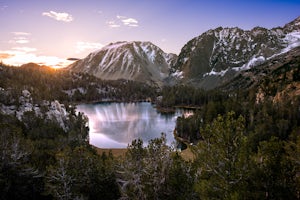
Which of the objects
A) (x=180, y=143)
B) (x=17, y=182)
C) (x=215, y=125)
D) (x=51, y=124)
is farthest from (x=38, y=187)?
(x=180, y=143)

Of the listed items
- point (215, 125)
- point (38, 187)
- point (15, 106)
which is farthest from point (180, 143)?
point (215, 125)

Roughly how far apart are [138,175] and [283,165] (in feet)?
45.6

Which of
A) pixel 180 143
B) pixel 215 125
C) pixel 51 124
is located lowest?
pixel 180 143

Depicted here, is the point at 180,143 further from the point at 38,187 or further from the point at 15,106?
the point at 38,187

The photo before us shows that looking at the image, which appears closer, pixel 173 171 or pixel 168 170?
pixel 173 171

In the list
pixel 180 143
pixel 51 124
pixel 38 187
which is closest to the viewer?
pixel 38 187

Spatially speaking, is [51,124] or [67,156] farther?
[51,124]

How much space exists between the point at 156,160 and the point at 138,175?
94.3 inches

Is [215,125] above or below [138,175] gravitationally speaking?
above

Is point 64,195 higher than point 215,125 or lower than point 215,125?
lower

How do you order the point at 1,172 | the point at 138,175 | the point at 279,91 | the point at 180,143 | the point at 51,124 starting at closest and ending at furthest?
the point at 138,175 → the point at 1,172 → the point at 51,124 → the point at 180,143 → the point at 279,91

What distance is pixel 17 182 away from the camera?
34.9 m

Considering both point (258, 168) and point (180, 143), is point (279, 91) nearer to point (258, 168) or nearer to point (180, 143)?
point (180, 143)

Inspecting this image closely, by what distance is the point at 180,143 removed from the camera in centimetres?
10688
